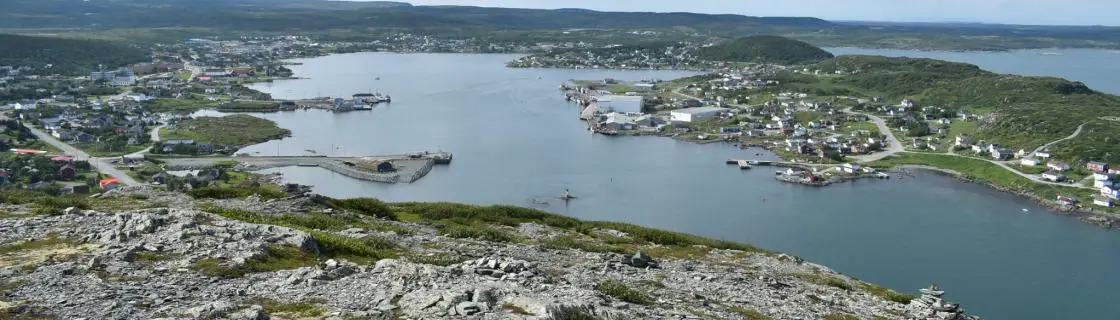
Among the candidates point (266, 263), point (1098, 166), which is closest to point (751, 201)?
point (1098, 166)

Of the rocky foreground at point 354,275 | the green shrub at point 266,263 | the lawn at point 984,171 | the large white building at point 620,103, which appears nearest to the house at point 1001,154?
the lawn at point 984,171

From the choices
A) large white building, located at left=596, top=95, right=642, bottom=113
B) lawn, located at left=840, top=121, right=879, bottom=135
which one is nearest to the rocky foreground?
lawn, located at left=840, top=121, right=879, bottom=135

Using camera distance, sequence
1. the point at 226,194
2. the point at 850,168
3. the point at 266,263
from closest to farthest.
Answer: the point at 266,263 → the point at 226,194 → the point at 850,168

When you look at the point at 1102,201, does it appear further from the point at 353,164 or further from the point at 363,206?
the point at 353,164

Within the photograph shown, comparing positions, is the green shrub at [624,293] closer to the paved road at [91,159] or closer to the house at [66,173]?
the paved road at [91,159]

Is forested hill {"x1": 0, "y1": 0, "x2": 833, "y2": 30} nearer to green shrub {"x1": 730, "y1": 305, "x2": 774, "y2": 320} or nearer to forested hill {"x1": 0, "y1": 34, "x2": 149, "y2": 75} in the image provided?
forested hill {"x1": 0, "y1": 34, "x2": 149, "y2": 75}

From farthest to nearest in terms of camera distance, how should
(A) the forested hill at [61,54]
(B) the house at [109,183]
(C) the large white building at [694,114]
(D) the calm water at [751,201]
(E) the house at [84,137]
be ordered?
1. (A) the forested hill at [61,54]
2. (C) the large white building at [694,114]
3. (E) the house at [84,137]
4. (B) the house at [109,183]
5. (D) the calm water at [751,201]
